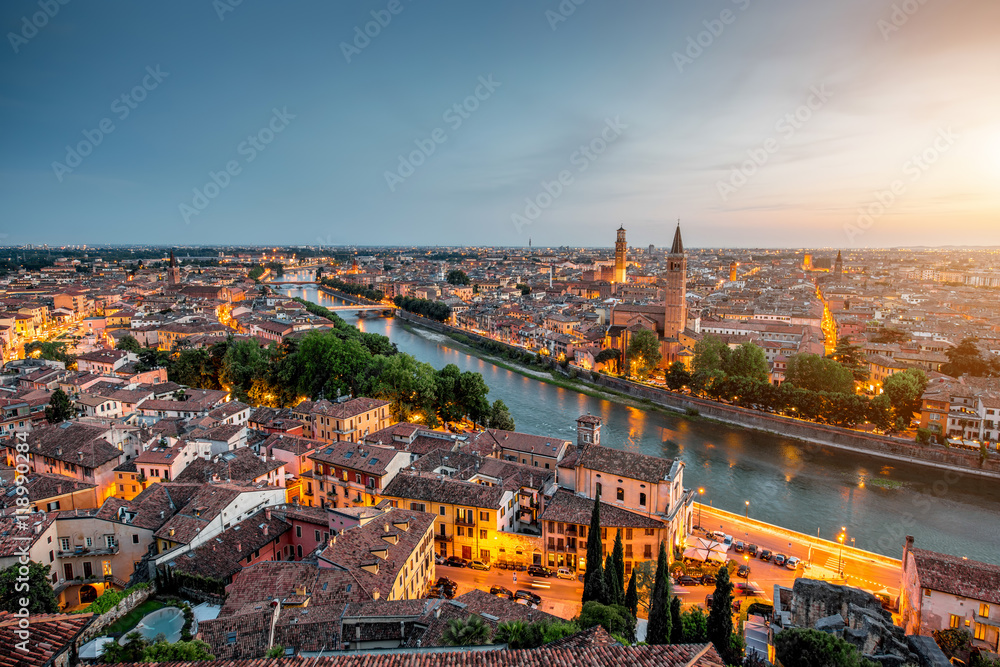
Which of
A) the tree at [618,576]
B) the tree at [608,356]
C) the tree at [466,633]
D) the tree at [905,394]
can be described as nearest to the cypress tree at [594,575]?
the tree at [618,576]

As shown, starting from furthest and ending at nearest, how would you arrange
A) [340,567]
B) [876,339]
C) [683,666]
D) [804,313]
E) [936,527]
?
[804,313] → [876,339] → [936,527] → [340,567] → [683,666]

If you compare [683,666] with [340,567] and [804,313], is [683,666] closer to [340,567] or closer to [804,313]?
[340,567]

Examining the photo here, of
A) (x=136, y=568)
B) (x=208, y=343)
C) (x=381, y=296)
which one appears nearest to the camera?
(x=136, y=568)

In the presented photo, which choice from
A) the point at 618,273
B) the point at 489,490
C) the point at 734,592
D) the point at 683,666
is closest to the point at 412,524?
the point at 489,490

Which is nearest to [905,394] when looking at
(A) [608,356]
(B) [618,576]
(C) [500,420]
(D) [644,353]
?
(D) [644,353]

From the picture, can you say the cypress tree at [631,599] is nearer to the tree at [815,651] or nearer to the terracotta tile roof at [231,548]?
the tree at [815,651]

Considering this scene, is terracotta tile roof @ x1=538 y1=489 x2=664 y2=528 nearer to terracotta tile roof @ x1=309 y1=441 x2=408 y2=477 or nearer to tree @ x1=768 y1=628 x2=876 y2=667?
terracotta tile roof @ x1=309 y1=441 x2=408 y2=477

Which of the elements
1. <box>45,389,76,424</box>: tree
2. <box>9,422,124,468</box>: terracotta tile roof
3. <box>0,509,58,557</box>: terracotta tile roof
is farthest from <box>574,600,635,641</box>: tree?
<box>45,389,76,424</box>: tree
